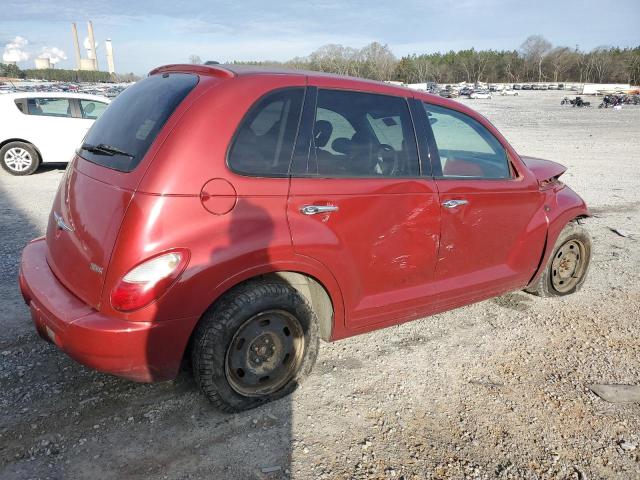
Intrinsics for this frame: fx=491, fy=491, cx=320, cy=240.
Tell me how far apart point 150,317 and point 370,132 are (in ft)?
5.51

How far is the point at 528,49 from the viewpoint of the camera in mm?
137250

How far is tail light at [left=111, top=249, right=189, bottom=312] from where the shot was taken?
2.31 meters

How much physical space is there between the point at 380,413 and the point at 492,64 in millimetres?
149917

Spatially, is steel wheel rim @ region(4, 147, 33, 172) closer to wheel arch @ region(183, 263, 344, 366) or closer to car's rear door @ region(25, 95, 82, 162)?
car's rear door @ region(25, 95, 82, 162)

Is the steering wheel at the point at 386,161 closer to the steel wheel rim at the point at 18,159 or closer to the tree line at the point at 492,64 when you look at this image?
the steel wheel rim at the point at 18,159

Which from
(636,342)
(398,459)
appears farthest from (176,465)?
(636,342)

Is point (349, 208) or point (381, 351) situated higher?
point (349, 208)

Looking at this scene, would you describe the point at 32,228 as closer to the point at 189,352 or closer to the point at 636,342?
the point at 189,352

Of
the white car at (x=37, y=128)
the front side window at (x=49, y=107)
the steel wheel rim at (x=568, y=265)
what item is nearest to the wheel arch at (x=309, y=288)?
the steel wheel rim at (x=568, y=265)

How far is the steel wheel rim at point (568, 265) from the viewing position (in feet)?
14.5

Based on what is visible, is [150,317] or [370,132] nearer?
[150,317]

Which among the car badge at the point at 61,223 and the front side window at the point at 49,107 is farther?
the front side window at the point at 49,107

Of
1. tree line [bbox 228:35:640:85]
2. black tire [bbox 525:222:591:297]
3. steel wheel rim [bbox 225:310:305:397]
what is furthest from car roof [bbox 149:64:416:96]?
tree line [bbox 228:35:640:85]

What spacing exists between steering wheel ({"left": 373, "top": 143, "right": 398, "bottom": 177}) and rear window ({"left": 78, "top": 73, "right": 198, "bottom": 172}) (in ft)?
3.80
